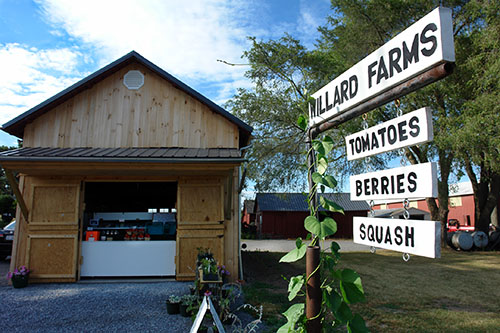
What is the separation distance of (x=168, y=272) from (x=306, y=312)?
654cm

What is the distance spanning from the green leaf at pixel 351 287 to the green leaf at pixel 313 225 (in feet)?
0.99

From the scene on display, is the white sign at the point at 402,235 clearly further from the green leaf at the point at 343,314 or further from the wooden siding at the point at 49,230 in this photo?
Result: the wooden siding at the point at 49,230

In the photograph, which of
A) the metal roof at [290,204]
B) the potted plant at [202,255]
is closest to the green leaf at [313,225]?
the potted plant at [202,255]

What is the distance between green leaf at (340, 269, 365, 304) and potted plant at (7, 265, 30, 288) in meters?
7.82

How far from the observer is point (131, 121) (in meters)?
8.58

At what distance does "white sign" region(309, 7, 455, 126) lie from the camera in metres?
1.60

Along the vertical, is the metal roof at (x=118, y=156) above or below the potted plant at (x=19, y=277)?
above

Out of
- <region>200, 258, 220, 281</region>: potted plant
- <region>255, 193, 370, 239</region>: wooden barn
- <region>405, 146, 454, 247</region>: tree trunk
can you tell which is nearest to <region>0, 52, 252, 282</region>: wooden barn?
<region>200, 258, 220, 281</region>: potted plant

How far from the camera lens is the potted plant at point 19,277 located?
24.1 feet

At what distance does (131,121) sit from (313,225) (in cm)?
747

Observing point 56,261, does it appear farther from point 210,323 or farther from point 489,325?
point 489,325

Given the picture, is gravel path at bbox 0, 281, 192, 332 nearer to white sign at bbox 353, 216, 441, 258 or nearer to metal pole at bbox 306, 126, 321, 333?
metal pole at bbox 306, 126, 321, 333

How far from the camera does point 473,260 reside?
13508 mm

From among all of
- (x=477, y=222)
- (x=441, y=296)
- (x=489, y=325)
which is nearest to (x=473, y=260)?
(x=477, y=222)
